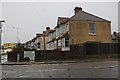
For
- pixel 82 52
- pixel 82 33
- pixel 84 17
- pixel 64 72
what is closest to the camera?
pixel 64 72

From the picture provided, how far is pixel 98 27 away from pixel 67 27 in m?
5.71

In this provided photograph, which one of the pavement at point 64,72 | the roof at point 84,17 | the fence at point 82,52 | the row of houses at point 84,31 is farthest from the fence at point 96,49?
the pavement at point 64,72

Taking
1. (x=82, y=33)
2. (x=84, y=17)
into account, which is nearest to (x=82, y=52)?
(x=82, y=33)

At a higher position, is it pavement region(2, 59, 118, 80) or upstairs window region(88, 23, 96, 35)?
upstairs window region(88, 23, 96, 35)

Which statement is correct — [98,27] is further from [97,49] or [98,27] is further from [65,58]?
[65,58]

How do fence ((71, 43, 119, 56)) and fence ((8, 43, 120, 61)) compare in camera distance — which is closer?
fence ((8, 43, 120, 61))

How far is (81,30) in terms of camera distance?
39.2 m

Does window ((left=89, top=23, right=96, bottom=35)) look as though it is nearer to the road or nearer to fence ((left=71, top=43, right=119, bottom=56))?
fence ((left=71, top=43, right=119, bottom=56))

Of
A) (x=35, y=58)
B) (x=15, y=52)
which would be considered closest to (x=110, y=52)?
(x=35, y=58)

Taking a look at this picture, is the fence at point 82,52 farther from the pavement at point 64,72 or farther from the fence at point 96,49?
the pavement at point 64,72

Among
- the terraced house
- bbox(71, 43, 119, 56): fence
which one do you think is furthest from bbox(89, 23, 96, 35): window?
bbox(71, 43, 119, 56): fence

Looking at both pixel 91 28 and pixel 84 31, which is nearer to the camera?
pixel 84 31

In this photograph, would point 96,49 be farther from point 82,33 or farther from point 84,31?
point 84,31

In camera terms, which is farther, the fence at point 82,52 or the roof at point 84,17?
the roof at point 84,17
